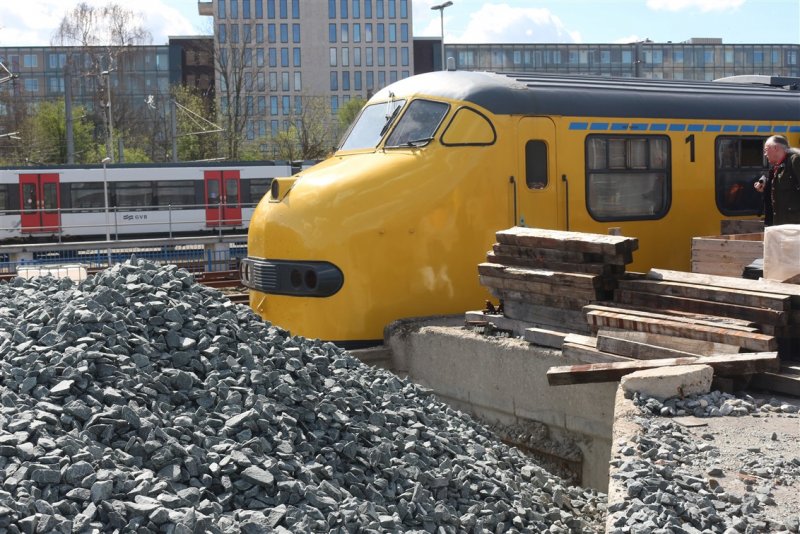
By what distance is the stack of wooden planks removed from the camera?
8.45m

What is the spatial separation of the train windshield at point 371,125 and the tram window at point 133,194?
29300 millimetres

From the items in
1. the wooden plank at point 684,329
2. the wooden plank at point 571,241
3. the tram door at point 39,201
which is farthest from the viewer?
the tram door at point 39,201

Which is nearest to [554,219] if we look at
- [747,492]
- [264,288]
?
[264,288]

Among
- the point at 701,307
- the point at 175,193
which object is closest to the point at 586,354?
the point at 701,307

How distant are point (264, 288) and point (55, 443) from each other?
5.16 m

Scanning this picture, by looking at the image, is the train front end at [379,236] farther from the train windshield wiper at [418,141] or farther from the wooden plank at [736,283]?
the wooden plank at [736,283]

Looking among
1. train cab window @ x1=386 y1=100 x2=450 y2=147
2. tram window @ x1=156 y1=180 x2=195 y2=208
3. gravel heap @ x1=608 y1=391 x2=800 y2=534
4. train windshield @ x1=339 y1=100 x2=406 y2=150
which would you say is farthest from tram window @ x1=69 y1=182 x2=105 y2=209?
gravel heap @ x1=608 y1=391 x2=800 y2=534

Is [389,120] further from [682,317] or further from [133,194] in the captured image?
[133,194]

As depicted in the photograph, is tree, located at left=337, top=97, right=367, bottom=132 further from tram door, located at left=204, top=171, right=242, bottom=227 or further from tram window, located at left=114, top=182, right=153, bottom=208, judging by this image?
tram window, located at left=114, top=182, right=153, bottom=208

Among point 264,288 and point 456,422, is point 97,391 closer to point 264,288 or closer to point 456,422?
point 456,422

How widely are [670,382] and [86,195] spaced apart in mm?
35333

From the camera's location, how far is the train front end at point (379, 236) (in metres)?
9.79

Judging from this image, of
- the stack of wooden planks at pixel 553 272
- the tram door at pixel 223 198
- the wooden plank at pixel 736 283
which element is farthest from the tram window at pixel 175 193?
the wooden plank at pixel 736 283

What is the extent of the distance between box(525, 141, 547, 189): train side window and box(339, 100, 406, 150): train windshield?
1.46 meters
